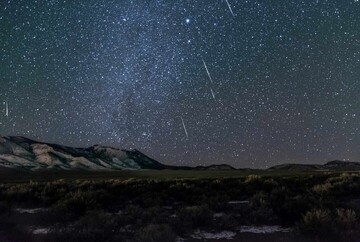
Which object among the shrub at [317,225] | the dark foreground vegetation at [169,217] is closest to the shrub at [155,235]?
the dark foreground vegetation at [169,217]

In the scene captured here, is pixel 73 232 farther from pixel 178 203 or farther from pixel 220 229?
pixel 178 203

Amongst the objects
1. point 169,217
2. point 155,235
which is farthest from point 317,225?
point 169,217

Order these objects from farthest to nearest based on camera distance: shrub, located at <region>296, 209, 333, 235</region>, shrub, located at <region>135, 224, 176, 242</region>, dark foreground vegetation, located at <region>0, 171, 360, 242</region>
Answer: dark foreground vegetation, located at <region>0, 171, 360, 242</region>
shrub, located at <region>296, 209, 333, 235</region>
shrub, located at <region>135, 224, 176, 242</region>

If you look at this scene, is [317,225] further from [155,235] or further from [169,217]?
[169,217]

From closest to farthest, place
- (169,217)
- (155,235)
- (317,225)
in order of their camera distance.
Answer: (155,235) → (317,225) → (169,217)

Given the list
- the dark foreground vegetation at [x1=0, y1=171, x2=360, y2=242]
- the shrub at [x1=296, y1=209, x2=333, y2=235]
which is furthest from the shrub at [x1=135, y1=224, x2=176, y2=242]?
the shrub at [x1=296, y1=209, x2=333, y2=235]

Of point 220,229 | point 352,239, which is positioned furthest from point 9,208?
point 352,239

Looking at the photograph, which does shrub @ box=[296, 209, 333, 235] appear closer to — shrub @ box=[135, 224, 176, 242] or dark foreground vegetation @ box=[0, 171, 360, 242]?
dark foreground vegetation @ box=[0, 171, 360, 242]

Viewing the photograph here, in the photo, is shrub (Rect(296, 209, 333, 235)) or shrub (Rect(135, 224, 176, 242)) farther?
shrub (Rect(296, 209, 333, 235))

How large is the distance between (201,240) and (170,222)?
5.71 feet

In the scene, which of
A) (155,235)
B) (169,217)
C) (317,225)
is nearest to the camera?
(155,235)

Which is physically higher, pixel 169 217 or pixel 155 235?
pixel 169 217

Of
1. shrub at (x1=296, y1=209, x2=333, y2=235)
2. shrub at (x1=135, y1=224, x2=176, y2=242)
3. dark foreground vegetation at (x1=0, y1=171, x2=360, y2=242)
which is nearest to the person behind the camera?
shrub at (x1=135, y1=224, x2=176, y2=242)

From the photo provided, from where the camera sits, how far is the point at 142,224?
571 inches
